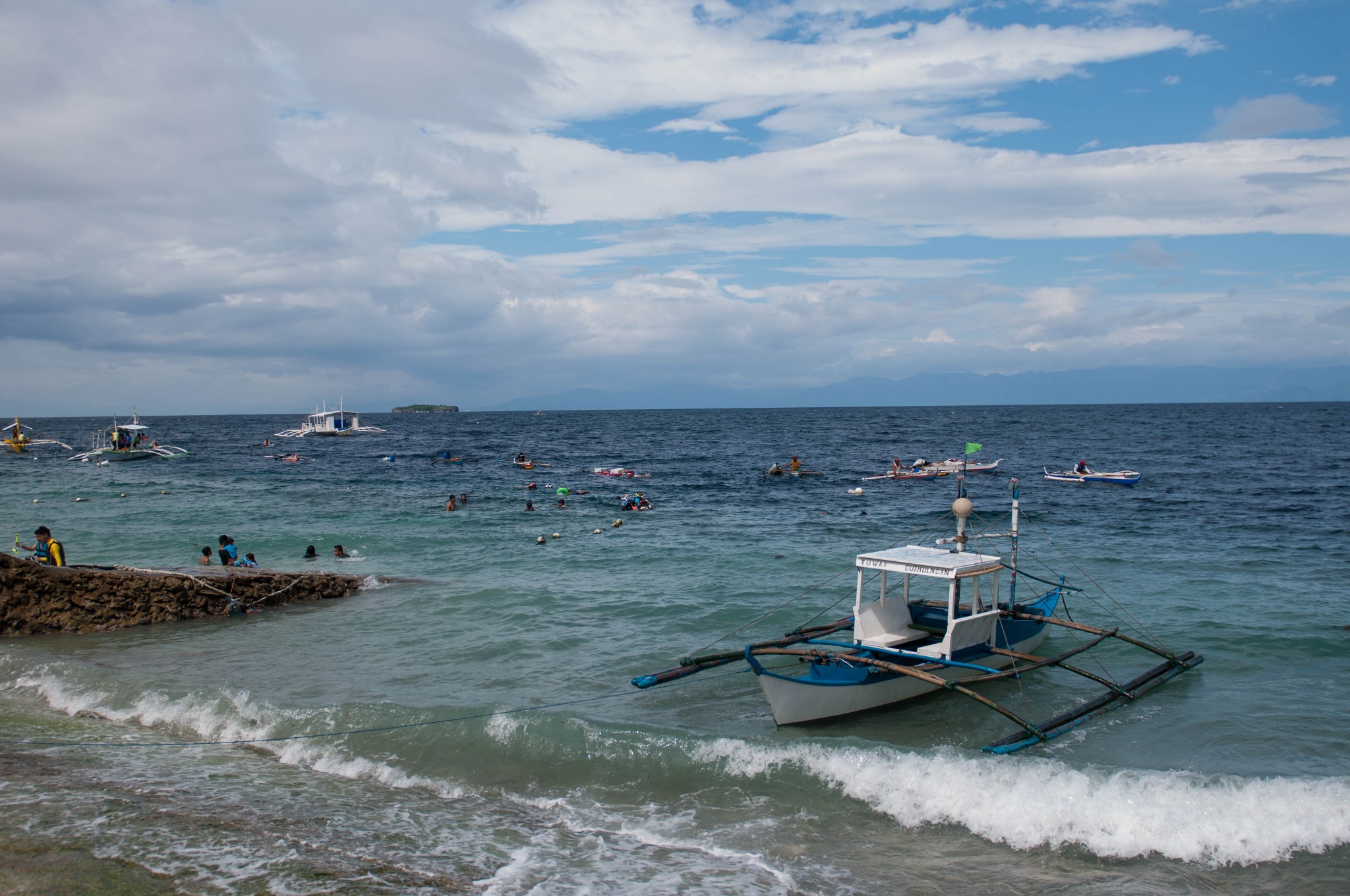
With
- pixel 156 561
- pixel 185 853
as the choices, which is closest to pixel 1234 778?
pixel 185 853

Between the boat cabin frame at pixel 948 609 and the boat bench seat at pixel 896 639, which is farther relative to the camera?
the boat bench seat at pixel 896 639

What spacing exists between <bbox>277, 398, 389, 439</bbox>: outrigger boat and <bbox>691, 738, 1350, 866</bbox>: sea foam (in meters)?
112

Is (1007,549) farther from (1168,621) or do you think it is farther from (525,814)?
(525,814)

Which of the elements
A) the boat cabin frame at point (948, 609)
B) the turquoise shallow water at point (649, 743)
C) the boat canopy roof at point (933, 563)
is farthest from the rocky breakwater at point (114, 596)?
the boat canopy roof at point (933, 563)

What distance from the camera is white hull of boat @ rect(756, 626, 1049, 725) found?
44.8 ft

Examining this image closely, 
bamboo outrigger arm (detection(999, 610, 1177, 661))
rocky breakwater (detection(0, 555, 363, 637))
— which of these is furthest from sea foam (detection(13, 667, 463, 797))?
bamboo outrigger arm (detection(999, 610, 1177, 661))

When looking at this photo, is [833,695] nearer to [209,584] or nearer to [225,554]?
[209,584]

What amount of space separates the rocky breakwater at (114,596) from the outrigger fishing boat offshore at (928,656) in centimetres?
1201

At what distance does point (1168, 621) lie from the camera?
65.8 ft

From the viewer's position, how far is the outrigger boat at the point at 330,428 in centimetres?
11462

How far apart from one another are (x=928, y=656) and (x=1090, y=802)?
3855mm

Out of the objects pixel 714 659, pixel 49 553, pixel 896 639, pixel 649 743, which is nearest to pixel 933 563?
pixel 896 639

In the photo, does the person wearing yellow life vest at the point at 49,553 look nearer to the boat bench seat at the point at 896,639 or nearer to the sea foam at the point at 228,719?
the sea foam at the point at 228,719

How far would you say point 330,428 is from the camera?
116 metres
